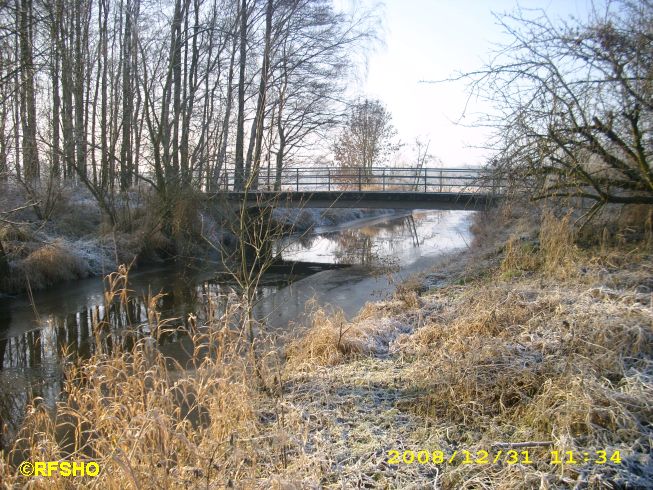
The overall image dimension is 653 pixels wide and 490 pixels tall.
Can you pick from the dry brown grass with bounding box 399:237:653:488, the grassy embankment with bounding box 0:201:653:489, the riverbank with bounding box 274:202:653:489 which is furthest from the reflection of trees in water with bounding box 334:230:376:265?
the grassy embankment with bounding box 0:201:653:489

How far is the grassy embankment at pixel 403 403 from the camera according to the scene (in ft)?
9.53

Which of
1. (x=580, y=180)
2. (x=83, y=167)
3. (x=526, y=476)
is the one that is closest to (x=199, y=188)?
(x=83, y=167)

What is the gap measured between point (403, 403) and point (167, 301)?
8.13 metres

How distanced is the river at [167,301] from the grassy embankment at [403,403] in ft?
3.42

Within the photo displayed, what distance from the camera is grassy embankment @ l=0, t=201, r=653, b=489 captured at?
2904mm

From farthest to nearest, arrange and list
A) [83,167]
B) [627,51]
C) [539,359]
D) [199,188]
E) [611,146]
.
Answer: [199,188] < [83,167] < [611,146] < [627,51] < [539,359]

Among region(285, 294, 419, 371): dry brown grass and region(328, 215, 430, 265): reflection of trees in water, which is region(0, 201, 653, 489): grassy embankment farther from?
region(328, 215, 430, 265): reflection of trees in water

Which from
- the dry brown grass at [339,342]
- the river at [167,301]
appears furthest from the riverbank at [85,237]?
the dry brown grass at [339,342]

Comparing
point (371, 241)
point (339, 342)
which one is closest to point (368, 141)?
point (371, 241)

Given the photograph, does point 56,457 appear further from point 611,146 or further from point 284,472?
point 611,146

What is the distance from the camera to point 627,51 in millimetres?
6285

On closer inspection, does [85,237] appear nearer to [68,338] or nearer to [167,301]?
[167,301]

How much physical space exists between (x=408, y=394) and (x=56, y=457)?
2738 mm

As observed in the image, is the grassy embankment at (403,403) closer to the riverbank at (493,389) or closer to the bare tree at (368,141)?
the riverbank at (493,389)
